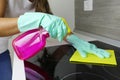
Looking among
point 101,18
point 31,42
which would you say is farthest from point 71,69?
point 101,18

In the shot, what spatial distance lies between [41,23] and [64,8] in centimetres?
88

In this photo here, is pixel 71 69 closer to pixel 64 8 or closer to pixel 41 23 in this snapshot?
pixel 41 23

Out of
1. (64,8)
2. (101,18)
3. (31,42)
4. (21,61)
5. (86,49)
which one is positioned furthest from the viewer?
(64,8)

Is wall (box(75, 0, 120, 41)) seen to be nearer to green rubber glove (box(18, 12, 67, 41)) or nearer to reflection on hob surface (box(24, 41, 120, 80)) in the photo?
reflection on hob surface (box(24, 41, 120, 80))

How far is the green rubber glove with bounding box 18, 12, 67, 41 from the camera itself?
2.22ft

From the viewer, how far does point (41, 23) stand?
689 mm

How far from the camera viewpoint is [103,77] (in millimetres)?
674

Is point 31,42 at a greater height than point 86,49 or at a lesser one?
greater

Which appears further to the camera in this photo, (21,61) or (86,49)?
(86,49)

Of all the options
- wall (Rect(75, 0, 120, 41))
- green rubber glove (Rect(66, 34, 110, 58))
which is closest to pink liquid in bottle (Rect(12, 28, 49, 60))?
green rubber glove (Rect(66, 34, 110, 58))

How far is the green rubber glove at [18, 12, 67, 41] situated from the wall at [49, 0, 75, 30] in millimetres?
818

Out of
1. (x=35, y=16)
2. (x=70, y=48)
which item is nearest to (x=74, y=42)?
(x=70, y=48)

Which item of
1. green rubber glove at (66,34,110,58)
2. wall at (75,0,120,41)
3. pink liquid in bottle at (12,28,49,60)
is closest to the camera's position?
pink liquid in bottle at (12,28,49,60)

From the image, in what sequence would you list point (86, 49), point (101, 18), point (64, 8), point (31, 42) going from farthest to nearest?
point (64, 8)
point (101, 18)
point (86, 49)
point (31, 42)
